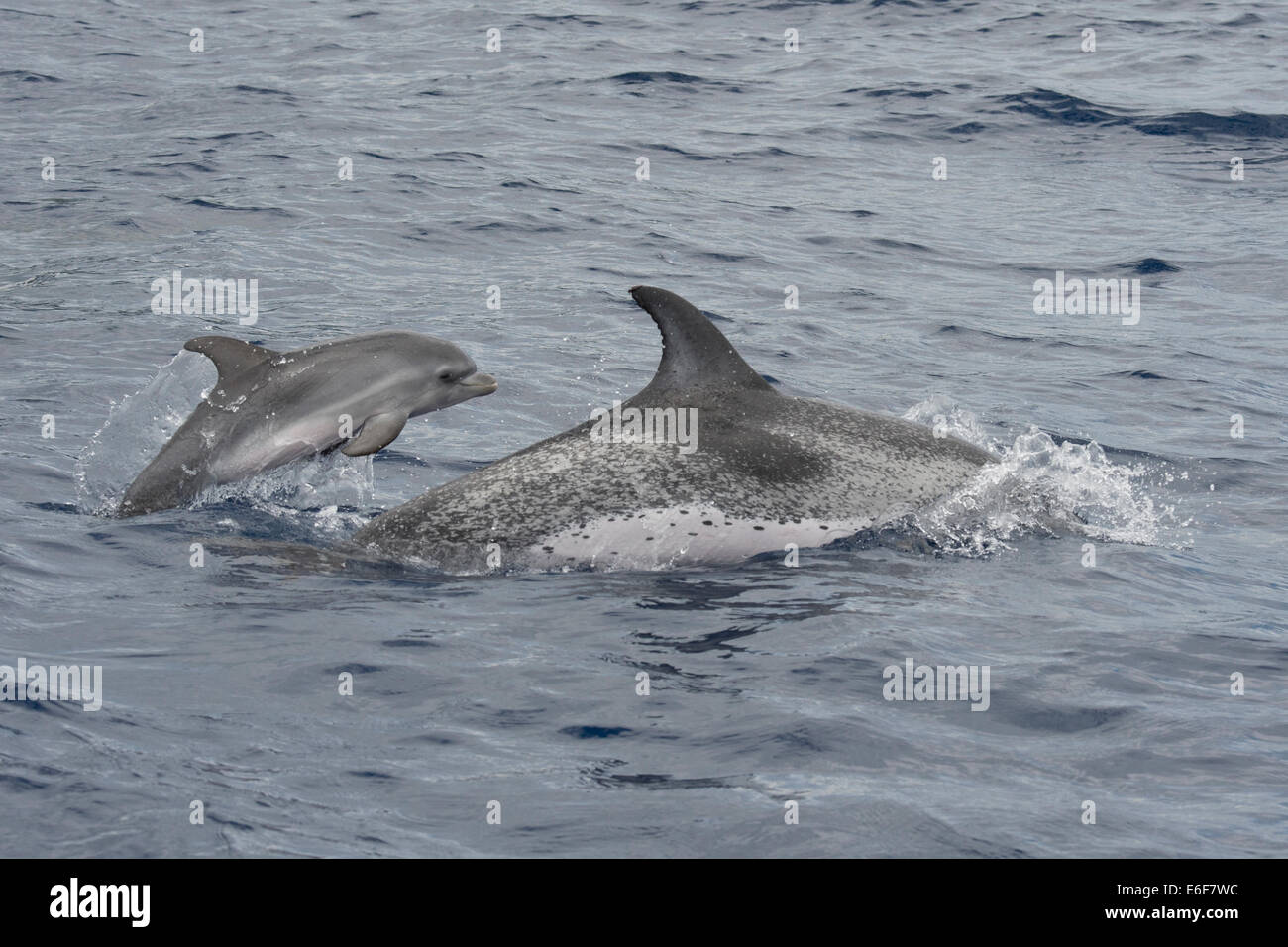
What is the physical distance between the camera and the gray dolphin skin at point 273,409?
1012 cm

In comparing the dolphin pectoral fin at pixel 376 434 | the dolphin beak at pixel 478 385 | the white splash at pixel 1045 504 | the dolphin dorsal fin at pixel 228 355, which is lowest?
the white splash at pixel 1045 504

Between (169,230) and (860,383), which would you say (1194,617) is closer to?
(860,383)

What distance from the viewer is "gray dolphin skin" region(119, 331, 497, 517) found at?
10.1 m

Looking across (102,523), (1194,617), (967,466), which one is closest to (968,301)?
(967,466)

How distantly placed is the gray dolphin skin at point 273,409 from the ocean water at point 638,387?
302mm

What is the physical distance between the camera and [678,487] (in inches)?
376

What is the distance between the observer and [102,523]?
10258 millimetres

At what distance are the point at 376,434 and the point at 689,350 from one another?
205 centimetres

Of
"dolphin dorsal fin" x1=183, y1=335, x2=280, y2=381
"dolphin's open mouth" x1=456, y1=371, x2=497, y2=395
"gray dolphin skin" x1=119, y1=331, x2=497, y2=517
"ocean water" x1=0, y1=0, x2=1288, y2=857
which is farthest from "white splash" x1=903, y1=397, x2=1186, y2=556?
"dolphin dorsal fin" x1=183, y1=335, x2=280, y2=381

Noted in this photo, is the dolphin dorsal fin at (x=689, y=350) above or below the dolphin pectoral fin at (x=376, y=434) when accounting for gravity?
above

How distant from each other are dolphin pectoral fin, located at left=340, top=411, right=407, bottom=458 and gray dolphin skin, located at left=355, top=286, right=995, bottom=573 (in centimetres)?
43

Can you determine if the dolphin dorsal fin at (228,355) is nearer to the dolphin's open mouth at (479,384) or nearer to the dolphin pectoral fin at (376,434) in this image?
the dolphin pectoral fin at (376,434)

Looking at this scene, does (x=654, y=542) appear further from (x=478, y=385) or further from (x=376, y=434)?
(x=478, y=385)

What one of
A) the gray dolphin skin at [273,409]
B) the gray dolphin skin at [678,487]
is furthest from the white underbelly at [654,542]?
the gray dolphin skin at [273,409]
